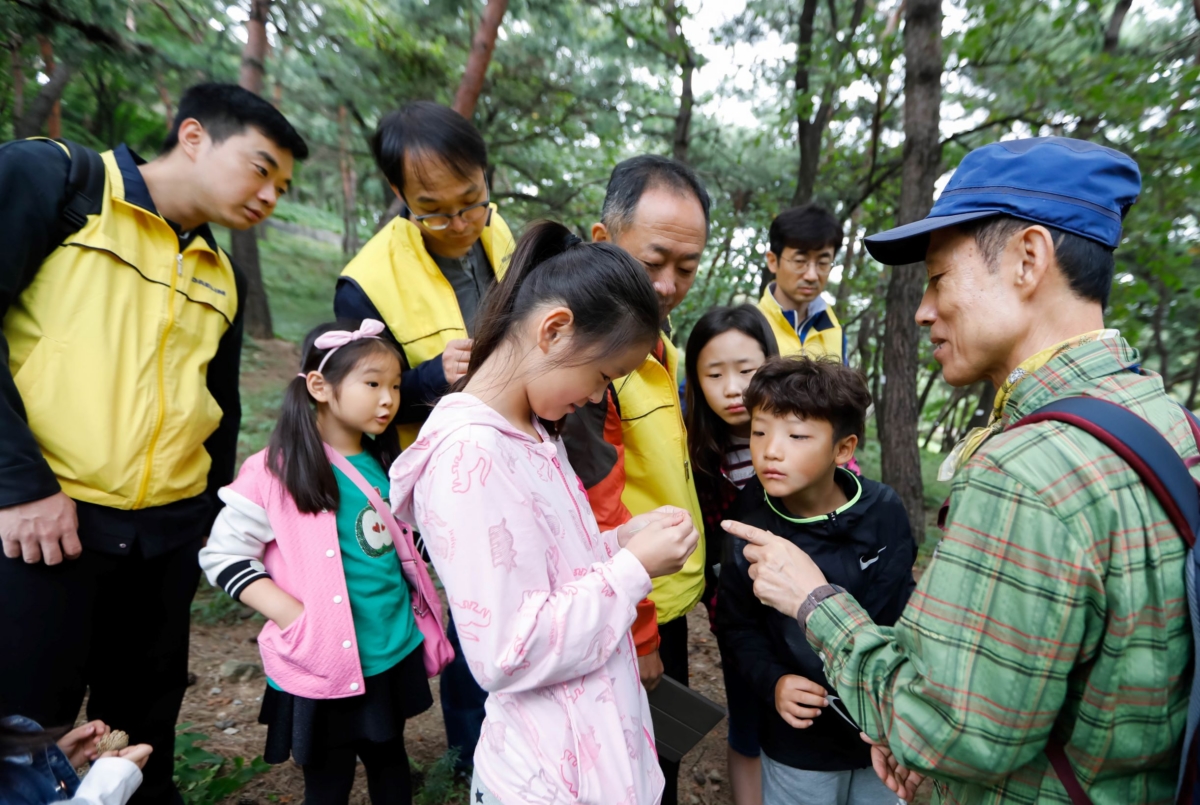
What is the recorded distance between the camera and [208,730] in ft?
9.86

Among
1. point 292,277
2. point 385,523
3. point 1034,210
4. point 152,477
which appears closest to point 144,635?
point 152,477

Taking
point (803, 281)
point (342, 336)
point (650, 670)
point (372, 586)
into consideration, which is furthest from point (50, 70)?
point (650, 670)

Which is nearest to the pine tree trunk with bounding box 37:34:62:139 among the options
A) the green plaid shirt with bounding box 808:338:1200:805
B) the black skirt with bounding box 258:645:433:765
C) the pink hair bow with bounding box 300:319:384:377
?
the pink hair bow with bounding box 300:319:384:377

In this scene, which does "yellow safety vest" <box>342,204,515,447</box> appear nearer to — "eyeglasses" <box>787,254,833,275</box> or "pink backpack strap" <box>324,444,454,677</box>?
"pink backpack strap" <box>324,444,454,677</box>

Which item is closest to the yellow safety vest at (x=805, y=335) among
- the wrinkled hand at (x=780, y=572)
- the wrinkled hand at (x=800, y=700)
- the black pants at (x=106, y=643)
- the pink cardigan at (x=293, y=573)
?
the wrinkled hand at (x=800, y=700)

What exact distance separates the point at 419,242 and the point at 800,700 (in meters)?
1.89

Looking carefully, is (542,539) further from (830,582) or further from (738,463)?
(738,463)

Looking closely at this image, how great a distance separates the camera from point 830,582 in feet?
6.25

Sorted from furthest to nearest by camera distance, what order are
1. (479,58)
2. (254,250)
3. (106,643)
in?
(254,250), (479,58), (106,643)

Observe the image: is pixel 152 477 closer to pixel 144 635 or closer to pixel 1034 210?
pixel 144 635

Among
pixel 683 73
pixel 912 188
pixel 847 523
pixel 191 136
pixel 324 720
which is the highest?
pixel 683 73

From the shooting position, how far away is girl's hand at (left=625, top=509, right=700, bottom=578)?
1.32m

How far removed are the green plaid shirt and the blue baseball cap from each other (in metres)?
0.25

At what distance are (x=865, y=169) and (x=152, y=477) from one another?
7495mm
